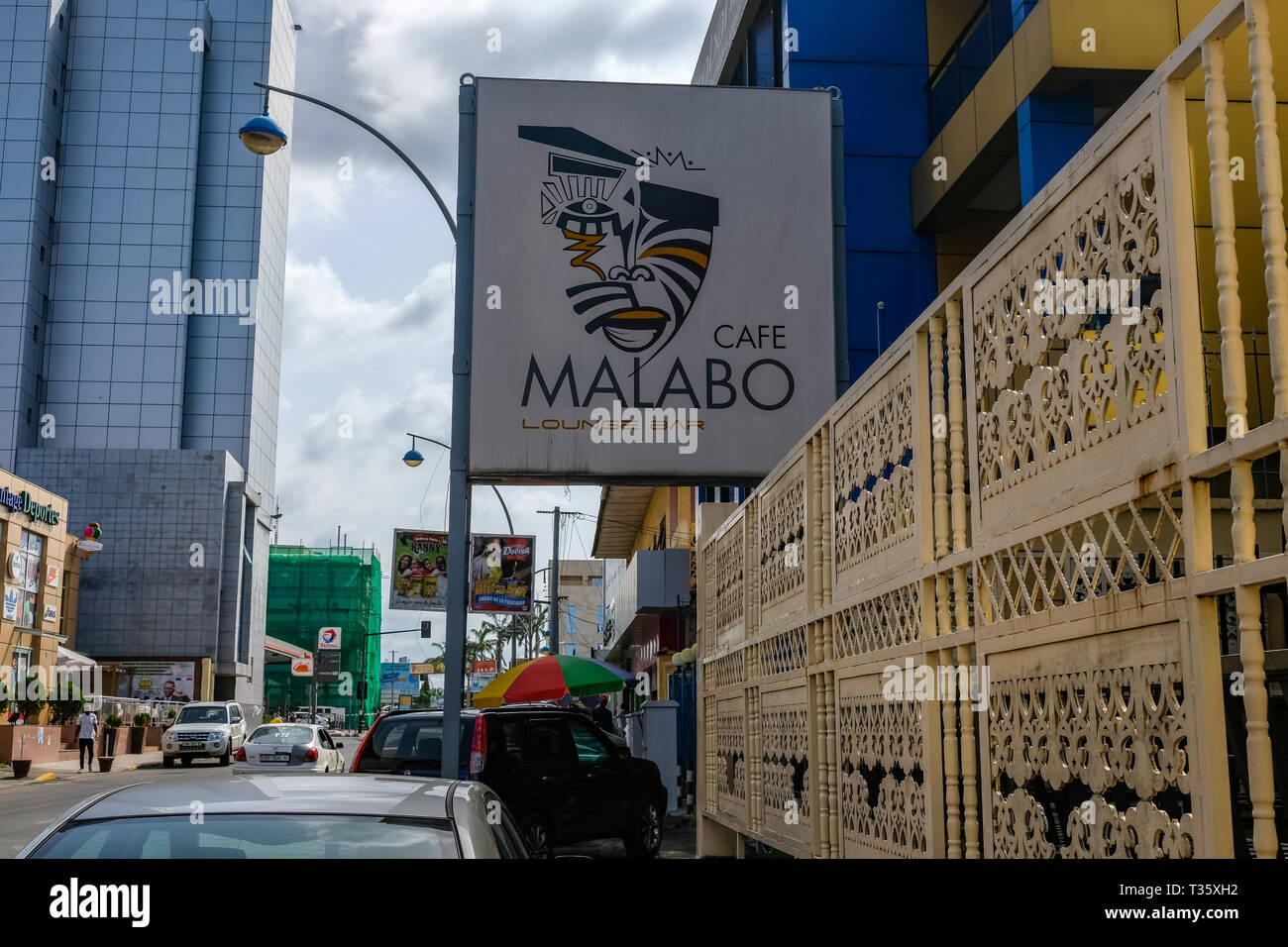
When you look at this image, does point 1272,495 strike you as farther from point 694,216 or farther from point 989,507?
point 989,507

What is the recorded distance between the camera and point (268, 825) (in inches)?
143

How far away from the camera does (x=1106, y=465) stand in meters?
4.19

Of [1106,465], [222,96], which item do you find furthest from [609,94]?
[222,96]

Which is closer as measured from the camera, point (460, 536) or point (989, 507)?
point (989, 507)

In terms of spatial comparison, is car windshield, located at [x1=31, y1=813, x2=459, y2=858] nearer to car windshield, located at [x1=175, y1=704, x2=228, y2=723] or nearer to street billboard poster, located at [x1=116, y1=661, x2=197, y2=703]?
car windshield, located at [x1=175, y1=704, x2=228, y2=723]

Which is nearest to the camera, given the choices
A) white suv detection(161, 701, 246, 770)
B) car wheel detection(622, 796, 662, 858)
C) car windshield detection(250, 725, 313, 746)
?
car wheel detection(622, 796, 662, 858)

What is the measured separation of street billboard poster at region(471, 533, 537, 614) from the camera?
3753 centimetres

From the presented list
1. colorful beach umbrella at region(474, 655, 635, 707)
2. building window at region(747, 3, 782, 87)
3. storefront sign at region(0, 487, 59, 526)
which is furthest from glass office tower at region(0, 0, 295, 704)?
building window at region(747, 3, 782, 87)

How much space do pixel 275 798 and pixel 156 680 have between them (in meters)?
71.9

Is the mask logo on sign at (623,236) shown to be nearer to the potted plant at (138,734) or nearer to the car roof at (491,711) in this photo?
the car roof at (491,711)

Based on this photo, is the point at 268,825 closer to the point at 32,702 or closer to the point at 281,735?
the point at 281,735

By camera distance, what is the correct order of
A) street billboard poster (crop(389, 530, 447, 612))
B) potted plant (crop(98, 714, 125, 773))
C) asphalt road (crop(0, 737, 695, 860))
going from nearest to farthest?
asphalt road (crop(0, 737, 695, 860)), street billboard poster (crop(389, 530, 447, 612)), potted plant (crop(98, 714, 125, 773))

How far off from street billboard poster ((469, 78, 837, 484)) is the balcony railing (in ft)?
14.0
